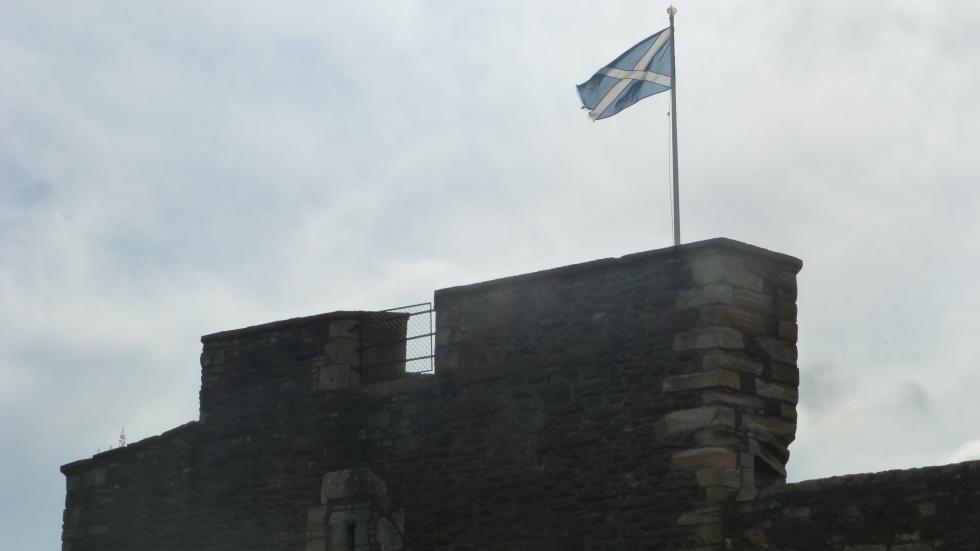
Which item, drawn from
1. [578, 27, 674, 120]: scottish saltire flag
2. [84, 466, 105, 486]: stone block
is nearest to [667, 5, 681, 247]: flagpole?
[578, 27, 674, 120]: scottish saltire flag

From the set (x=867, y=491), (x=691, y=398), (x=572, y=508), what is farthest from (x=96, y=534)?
(x=867, y=491)

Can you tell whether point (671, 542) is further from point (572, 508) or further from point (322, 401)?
point (322, 401)

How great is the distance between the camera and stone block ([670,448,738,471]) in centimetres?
1295

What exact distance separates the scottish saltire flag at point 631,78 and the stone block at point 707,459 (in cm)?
427

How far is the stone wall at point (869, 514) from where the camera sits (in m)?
11.5

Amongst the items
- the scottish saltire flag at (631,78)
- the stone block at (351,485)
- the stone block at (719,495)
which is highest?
the scottish saltire flag at (631,78)

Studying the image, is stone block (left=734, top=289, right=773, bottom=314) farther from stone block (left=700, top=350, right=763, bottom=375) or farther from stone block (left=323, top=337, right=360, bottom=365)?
stone block (left=323, top=337, right=360, bottom=365)

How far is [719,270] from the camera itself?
1334 cm

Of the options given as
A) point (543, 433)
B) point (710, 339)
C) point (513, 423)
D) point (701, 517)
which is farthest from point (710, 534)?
point (513, 423)

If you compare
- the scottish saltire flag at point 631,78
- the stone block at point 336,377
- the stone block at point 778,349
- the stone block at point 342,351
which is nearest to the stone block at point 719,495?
the stone block at point 778,349

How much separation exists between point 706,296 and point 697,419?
0.96 metres

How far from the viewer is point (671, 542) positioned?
13000mm

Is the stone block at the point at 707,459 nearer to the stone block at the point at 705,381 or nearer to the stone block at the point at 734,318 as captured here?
the stone block at the point at 705,381

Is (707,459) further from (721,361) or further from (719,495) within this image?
(721,361)
